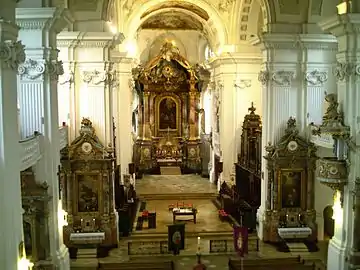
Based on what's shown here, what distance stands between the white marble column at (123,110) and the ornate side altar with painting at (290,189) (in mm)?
7153

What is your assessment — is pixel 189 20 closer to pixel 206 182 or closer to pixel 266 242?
pixel 206 182

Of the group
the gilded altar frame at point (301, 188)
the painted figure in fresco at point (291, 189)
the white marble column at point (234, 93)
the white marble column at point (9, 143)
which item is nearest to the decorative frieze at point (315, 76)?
the gilded altar frame at point (301, 188)

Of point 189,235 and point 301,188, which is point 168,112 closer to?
point 189,235

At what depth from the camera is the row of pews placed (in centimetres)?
1376

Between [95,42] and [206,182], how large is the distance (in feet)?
41.9

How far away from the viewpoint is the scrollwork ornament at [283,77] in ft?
54.5

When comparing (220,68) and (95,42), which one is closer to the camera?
(95,42)

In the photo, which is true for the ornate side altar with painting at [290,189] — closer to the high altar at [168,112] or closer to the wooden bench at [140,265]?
the wooden bench at [140,265]

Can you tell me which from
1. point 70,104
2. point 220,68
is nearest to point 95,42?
point 70,104

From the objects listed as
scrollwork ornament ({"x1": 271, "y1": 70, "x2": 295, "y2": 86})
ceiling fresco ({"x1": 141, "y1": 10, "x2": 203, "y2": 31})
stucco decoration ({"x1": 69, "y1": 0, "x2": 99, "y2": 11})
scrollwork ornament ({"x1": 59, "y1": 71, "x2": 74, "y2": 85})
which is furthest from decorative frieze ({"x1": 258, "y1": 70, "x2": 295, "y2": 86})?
ceiling fresco ({"x1": 141, "y1": 10, "x2": 203, "y2": 31})

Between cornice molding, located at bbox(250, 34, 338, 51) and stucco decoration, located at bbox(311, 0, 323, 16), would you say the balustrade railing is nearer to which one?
cornice molding, located at bbox(250, 34, 338, 51)

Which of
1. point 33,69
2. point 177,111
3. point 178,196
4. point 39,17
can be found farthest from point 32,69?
point 177,111

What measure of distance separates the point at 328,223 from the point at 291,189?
77.1 inches

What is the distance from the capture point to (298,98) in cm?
1673
